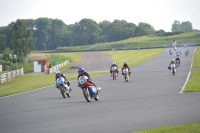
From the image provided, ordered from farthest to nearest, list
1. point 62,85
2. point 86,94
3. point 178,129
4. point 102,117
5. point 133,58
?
point 133,58 < point 62,85 < point 86,94 < point 102,117 < point 178,129

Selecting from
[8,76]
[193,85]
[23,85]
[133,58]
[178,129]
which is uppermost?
[133,58]

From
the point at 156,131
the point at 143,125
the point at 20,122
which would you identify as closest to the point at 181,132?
the point at 156,131

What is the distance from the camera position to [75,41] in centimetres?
18150

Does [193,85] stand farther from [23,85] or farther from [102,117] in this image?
[23,85]

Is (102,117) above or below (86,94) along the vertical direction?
below

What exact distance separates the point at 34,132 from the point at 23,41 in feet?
291

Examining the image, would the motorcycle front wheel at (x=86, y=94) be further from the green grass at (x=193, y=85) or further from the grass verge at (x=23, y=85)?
the grass verge at (x=23, y=85)

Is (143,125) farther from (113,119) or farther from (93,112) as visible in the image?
(93,112)

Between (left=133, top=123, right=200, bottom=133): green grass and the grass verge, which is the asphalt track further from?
the grass verge

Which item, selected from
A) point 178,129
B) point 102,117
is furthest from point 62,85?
point 178,129

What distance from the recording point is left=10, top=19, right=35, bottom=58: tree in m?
96.8

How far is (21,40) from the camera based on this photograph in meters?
97.9

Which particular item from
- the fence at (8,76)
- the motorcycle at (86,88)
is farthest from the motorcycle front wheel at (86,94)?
the fence at (8,76)

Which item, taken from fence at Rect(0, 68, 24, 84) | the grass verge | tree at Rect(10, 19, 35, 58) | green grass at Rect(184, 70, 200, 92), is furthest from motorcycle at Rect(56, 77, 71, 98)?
tree at Rect(10, 19, 35, 58)
